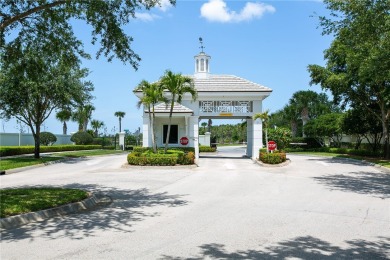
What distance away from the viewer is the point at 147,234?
23.5 feet

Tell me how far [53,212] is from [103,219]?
4.39 feet

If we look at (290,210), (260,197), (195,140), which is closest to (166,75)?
(195,140)

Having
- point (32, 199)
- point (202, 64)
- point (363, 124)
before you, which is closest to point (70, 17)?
point (32, 199)

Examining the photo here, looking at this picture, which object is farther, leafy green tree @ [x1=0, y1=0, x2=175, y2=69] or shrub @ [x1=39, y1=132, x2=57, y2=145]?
shrub @ [x1=39, y1=132, x2=57, y2=145]

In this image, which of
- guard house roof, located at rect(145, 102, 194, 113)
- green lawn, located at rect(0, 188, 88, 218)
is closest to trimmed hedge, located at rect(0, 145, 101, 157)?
guard house roof, located at rect(145, 102, 194, 113)

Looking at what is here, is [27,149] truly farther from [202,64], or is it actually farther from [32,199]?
[32,199]

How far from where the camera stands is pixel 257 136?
98.7ft

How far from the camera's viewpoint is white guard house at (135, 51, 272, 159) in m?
29.4

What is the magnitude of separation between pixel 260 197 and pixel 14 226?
6.81 metres

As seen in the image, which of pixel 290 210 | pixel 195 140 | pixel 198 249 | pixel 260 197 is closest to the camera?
pixel 198 249

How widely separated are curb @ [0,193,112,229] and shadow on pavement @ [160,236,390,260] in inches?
151

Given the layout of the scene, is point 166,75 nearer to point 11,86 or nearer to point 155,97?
point 155,97

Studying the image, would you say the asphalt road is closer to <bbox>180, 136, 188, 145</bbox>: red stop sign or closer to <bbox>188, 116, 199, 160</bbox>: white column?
<bbox>180, 136, 188, 145</bbox>: red stop sign

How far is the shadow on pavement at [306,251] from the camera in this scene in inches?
228
